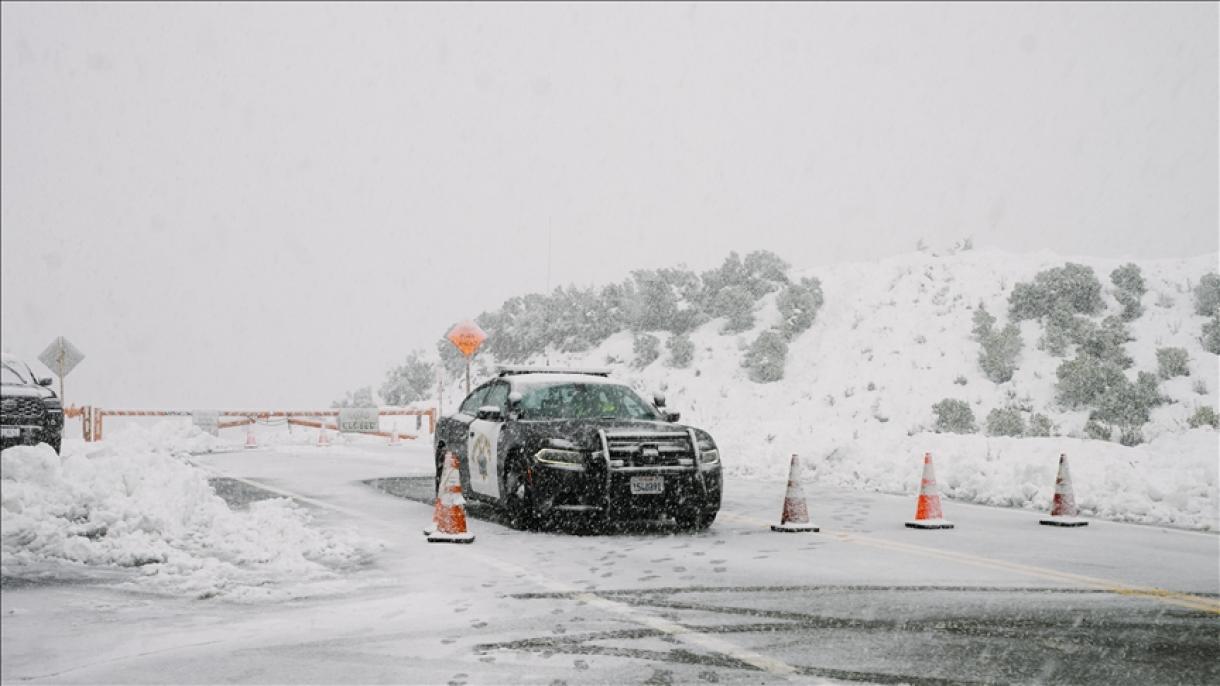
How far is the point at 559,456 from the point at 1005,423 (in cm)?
2739

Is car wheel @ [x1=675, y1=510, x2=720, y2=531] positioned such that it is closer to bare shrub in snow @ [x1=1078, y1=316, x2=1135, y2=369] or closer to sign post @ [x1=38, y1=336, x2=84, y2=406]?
sign post @ [x1=38, y1=336, x2=84, y2=406]

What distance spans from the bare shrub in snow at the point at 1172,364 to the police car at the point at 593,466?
102ft

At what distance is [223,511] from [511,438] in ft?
10.2

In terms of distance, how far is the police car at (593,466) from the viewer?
12.5 metres

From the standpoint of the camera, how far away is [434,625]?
25.3 feet

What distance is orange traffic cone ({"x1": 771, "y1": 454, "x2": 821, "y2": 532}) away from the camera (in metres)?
13.0

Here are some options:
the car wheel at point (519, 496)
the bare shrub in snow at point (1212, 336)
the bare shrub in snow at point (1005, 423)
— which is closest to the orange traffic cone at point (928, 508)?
the car wheel at point (519, 496)

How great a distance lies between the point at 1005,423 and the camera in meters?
37.4

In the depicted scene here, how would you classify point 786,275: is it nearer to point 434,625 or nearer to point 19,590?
point 434,625

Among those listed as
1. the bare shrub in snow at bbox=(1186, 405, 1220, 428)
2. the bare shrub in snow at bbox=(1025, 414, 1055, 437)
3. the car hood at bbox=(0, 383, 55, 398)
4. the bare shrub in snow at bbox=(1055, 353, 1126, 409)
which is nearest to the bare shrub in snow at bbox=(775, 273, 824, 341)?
the bare shrub in snow at bbox=(1055, 353, 1126, 409)

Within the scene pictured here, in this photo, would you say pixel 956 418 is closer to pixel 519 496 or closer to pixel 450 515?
pixel 519 496

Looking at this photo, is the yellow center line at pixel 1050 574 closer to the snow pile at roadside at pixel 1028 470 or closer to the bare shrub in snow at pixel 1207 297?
the snow pile at roadside at pixel 1028 470

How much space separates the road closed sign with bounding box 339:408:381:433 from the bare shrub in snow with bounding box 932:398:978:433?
17.2m

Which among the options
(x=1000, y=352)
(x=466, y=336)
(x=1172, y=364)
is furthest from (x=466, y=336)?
(x=1172, y=364)
